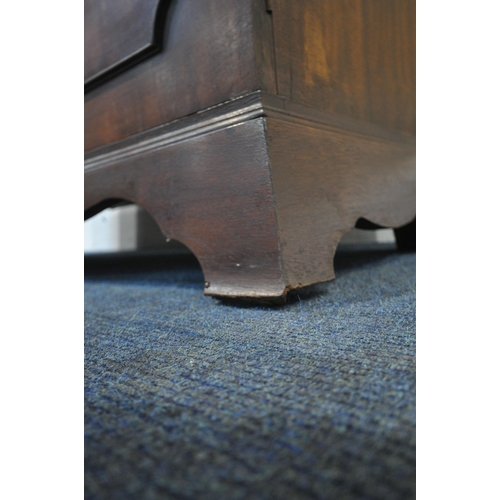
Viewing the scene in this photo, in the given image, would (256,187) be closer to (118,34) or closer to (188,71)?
(188,71)

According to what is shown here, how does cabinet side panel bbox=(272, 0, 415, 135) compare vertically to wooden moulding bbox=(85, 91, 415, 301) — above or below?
above

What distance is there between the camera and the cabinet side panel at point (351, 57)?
0.54m

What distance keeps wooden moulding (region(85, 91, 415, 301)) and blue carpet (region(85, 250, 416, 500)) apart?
3.1 inches

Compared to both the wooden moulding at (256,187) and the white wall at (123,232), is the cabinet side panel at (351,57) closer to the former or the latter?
the wooden moulding at (256,187)

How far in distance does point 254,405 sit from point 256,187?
311 mm

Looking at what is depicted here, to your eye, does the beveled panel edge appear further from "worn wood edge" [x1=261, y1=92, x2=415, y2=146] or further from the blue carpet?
the blue carpet

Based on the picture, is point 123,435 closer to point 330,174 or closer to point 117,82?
point 330,174

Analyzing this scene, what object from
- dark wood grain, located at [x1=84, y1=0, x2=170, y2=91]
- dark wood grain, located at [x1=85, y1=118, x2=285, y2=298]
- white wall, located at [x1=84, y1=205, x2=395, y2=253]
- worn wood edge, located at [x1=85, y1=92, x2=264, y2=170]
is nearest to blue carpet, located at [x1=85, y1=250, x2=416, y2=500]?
dark wood grain, located at [x1=85, y1=118, x2=285, y2=298]

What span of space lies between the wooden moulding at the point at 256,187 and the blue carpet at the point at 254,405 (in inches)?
3.1

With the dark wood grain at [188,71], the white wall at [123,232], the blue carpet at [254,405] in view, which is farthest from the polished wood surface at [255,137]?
the white wall at [123,232]

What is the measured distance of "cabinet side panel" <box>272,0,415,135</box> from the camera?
1.79ft

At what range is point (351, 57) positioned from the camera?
67 cm

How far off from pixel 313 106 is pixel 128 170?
0.31 meters

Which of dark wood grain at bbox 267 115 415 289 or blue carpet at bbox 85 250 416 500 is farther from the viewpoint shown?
dark wood grain at bbox 267 115 415 289
